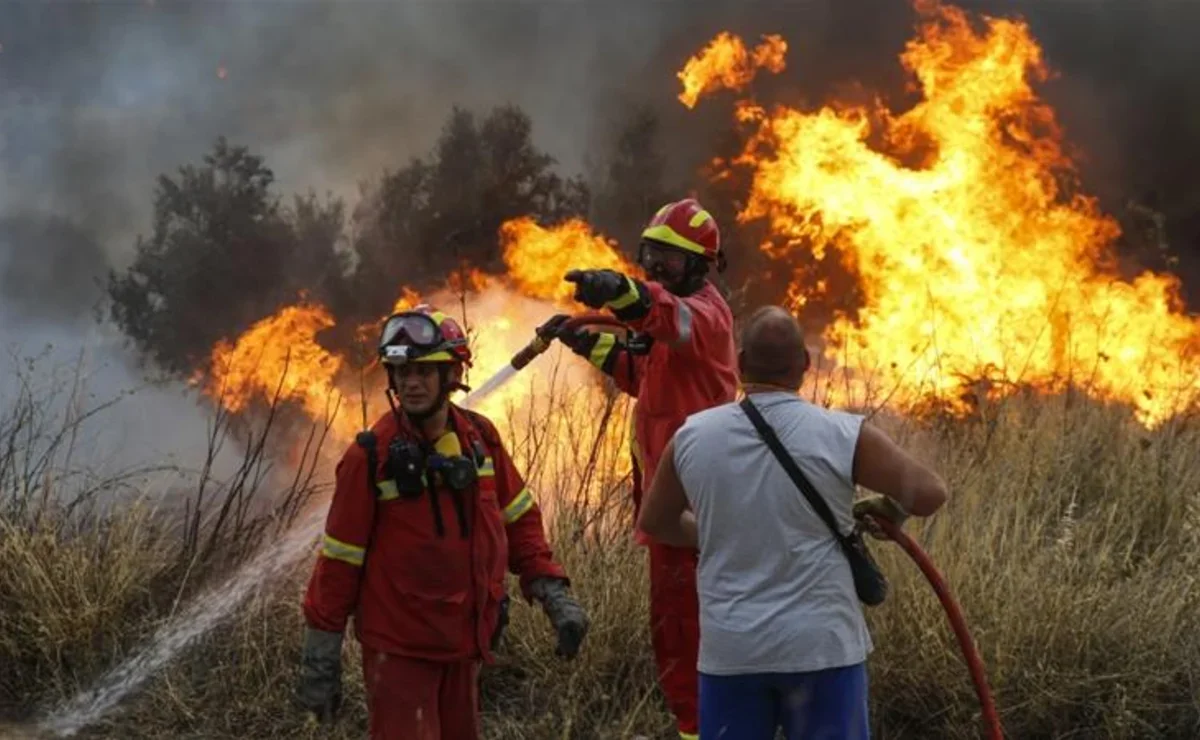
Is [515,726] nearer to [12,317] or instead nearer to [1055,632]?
[1055,632]

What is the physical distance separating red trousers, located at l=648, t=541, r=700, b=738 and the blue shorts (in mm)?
1283

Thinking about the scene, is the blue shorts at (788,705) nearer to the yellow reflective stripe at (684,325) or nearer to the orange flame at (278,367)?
the yellow reflective stripe at (684,325)

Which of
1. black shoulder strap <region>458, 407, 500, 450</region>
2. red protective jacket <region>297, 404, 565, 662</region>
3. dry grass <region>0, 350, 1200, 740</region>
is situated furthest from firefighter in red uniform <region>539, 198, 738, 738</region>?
red protective jacket <region>297, 404, 565, 662</region>

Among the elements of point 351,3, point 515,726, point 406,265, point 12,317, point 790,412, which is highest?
point 351,3

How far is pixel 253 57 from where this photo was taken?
40.3 ft

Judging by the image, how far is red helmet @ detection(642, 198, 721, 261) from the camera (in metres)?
4.60

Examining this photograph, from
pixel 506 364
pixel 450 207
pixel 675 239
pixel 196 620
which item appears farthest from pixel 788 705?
pixel 450 207

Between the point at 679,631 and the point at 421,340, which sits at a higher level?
the point at 421,340

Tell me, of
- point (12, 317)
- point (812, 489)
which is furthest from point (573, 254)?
point (812, 489)

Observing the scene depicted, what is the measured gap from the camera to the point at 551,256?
29.9 feet

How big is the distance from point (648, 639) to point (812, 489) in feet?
7.59

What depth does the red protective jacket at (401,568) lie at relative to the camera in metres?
3.33

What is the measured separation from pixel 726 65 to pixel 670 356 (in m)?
7.83

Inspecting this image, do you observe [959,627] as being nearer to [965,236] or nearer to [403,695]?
[403,695]
